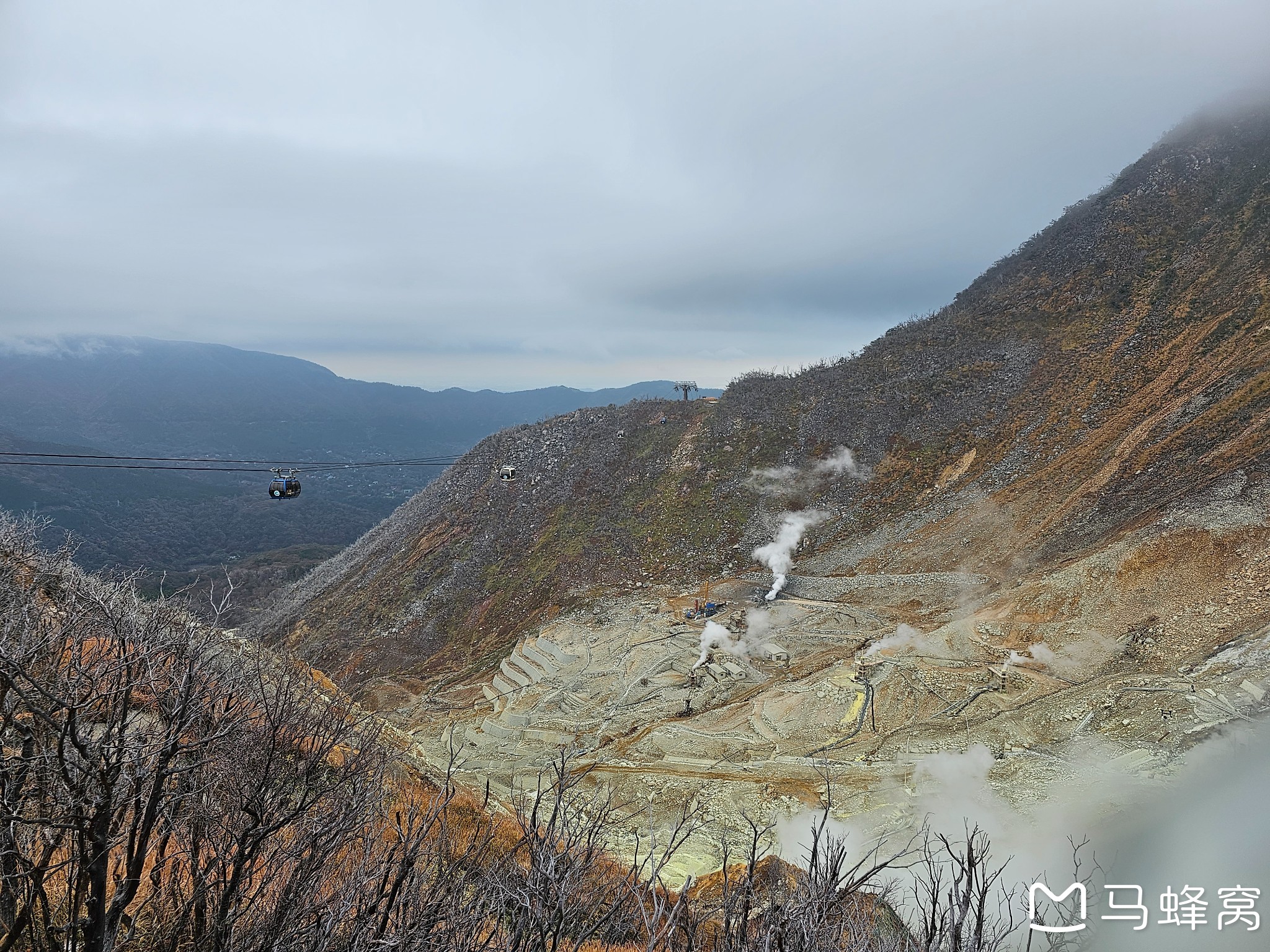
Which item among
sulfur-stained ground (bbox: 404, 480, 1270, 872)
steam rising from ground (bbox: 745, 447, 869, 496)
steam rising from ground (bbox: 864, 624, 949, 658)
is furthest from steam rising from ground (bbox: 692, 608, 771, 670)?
steam rising from ground (bbox: 745, 447, 869, 496)

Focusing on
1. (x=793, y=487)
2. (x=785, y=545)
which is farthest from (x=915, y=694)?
(x=793, y=487)

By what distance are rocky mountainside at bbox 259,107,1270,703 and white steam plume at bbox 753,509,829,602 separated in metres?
0.69

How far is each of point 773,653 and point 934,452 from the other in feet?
61.7

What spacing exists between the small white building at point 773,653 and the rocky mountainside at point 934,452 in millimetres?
8166

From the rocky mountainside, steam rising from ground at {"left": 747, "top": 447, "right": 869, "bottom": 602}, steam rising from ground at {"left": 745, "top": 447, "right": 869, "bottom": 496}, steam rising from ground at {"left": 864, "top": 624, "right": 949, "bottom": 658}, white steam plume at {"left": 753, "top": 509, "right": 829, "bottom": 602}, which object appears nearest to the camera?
steam rising from ground at {"left": 864, "top": 624, "right": 949, "bottom": 658}

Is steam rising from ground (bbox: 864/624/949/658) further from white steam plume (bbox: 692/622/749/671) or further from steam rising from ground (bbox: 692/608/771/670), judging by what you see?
white steam plume (bbox: 692/622/749/671)

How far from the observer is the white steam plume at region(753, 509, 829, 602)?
31.1 metres

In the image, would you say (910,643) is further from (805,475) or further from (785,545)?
(805,475)

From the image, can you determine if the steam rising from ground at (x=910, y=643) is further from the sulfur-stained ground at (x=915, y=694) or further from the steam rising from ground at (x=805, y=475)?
the steam rising from ground at (x=805, y=475)

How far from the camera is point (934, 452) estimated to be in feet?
117

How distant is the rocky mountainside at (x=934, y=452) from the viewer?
88.1ft

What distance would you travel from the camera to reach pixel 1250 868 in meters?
9.76

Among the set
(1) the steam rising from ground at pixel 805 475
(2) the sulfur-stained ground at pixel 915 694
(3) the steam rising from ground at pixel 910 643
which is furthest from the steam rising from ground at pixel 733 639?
(1) the steam rising from ground at pixel 805 475

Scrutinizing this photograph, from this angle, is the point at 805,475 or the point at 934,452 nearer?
the point at 934,452
